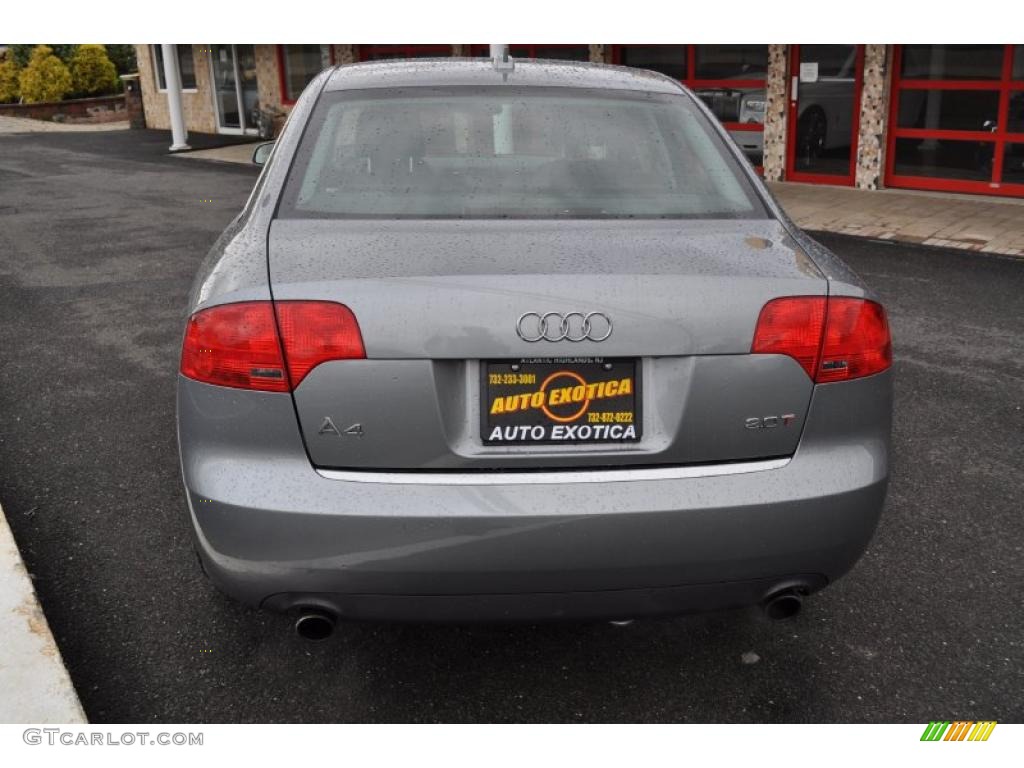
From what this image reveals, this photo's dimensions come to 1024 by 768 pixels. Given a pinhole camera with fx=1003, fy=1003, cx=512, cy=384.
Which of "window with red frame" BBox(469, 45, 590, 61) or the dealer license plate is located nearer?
the dealer license plate

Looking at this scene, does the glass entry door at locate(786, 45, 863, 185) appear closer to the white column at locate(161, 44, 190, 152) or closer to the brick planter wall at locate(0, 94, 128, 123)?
the white column at locate(161, 44, 190, 152)

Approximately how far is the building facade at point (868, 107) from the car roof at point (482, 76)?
10005 mm

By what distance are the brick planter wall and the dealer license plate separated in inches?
1283

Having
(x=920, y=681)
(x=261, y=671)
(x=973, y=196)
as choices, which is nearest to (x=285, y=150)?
(x=261, y=671)

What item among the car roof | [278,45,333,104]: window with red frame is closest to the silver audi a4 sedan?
the car roof

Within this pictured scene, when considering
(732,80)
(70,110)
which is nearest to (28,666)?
(732,80)

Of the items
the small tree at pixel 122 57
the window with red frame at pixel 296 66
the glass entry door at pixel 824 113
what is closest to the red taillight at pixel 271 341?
the glass entry door at pixel 824 113

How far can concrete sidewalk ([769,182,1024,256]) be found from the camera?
9570 mm

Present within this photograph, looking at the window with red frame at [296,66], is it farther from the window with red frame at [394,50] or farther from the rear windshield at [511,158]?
the rear windshield at [511,158]

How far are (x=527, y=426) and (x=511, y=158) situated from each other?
1.02m

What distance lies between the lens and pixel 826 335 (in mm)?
2389

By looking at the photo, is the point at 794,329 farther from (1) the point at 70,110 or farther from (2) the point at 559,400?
(1) the point at 70,110

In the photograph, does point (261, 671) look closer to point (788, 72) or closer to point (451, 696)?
point (451, 696)
